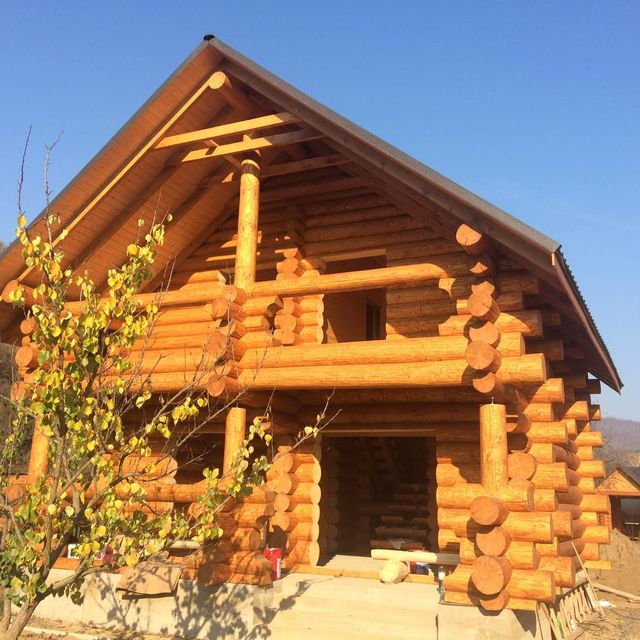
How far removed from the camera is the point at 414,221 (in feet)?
34.1

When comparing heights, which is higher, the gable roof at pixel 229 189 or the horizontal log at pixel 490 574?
the gable roof at pixel 229 189

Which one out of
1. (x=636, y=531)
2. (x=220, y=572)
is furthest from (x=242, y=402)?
(x=636, y=531)

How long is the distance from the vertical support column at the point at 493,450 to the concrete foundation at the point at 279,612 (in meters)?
1.37

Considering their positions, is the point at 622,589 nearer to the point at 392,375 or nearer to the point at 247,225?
the point at 392,375

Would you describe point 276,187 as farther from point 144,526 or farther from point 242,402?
point 144,526

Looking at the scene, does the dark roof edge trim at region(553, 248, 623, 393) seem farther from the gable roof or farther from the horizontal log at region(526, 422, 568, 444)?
the horizontal log at region(526, 422, 568, 444)

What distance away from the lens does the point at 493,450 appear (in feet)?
23.4

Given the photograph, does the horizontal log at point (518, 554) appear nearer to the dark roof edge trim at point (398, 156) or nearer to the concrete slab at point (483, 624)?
the concrete slab at point (483, 624)

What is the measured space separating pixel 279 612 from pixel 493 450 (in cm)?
334

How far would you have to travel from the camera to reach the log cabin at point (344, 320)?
7293 millimetres

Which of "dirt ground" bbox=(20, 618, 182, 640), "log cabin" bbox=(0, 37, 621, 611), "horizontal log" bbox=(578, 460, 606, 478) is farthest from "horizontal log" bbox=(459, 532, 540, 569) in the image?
"horizontal log" bbox=(578, 460, 606, 478)

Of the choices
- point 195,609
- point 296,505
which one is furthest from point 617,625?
point 195,609

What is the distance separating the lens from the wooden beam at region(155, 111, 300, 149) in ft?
30.4

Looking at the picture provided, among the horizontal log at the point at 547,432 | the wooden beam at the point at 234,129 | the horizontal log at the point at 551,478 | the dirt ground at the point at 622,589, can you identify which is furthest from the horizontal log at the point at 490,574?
the wooden beam at the point at 234,129
